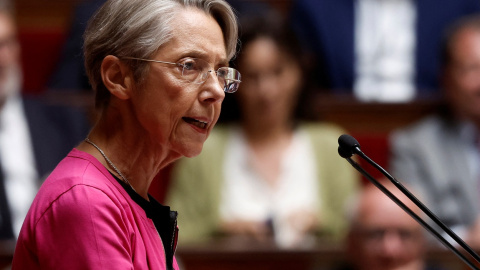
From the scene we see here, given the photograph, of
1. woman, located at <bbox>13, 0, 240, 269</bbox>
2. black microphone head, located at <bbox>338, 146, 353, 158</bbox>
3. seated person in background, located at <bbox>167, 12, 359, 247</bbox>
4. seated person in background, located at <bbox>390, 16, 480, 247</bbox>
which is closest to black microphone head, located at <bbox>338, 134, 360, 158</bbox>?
black microphone head, located at <bbox>338, 146, 353, 158</bbox>

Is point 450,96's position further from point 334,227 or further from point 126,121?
point 126,121

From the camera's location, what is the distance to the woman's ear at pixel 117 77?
633mm

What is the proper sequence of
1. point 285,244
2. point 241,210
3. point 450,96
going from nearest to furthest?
point 285,244, point 241,210, point 450,96

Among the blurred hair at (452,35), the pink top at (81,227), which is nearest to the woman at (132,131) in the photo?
the pink top at (81,227)

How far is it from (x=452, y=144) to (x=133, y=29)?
3.69 feet

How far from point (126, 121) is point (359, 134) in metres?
1.06

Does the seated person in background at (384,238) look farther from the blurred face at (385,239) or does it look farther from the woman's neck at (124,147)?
the woman's neck at (124,147)

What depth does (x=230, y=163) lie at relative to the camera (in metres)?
1.60

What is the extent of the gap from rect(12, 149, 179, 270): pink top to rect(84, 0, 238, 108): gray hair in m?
0.08

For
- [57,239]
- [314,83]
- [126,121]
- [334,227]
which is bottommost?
[57,239]

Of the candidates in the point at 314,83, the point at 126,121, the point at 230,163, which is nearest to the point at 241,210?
the point at 230,163

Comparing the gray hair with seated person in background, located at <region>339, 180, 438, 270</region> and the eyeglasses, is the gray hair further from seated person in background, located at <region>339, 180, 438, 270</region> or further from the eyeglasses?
seated person in background, located at <region>339, 180, 438, 270</region>

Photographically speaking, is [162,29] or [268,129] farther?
[268,129]

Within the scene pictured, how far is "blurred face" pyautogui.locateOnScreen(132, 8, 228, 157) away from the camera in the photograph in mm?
625
